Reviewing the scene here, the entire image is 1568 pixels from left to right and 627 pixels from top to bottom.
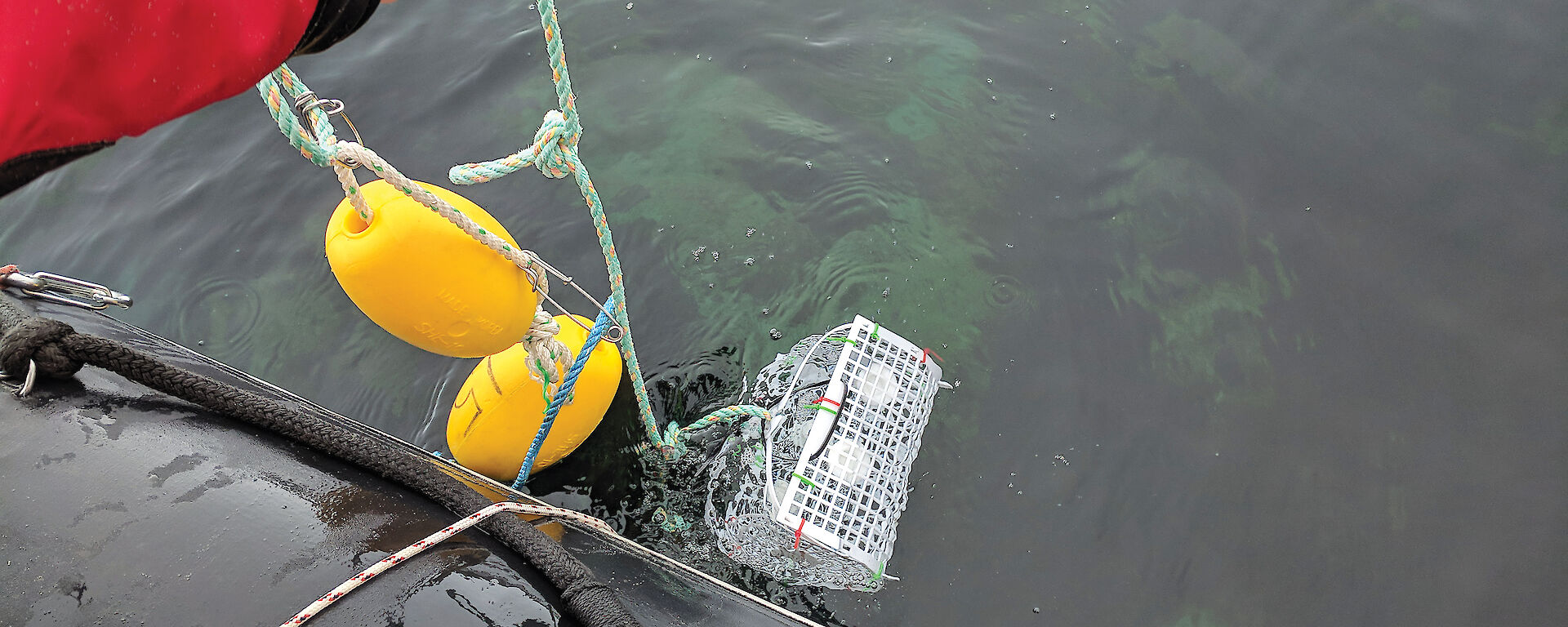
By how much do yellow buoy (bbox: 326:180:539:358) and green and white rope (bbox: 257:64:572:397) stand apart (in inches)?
1.4

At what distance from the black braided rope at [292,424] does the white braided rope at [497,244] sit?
54 cm

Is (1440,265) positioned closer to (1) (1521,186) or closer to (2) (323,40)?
(1) (1521,186)

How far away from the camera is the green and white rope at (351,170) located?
1837 millimetres

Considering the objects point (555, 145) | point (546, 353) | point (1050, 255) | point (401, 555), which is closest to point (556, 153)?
point (555, 145)

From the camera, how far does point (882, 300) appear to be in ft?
12.4

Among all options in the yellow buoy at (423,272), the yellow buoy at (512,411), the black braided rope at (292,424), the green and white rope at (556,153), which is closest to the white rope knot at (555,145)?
the green and white rope at (556,153)

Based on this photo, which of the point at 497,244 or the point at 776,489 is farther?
the point at 776,489

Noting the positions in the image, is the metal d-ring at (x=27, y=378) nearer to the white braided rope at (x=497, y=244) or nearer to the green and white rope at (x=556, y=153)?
the white braided rope at (x=497, y=244)

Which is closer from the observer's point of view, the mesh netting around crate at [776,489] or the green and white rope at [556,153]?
the green and white rope at [556,153]

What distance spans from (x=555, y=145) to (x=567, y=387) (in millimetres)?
811

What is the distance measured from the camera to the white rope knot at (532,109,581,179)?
2309 mm

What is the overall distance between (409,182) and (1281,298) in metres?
3.56

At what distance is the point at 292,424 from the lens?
1.86 m

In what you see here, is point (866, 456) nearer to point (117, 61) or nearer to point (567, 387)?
point (567, 387)
